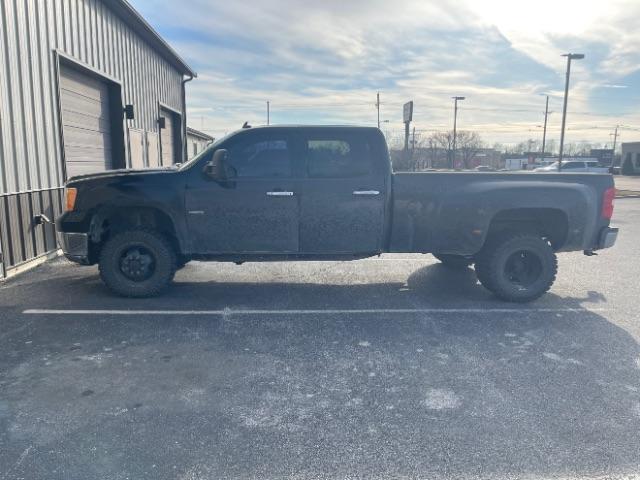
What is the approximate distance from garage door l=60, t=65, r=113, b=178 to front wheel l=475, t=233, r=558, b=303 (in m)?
7.45

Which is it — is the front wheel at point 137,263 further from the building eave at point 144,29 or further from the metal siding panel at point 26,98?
the building eave at point 144,29

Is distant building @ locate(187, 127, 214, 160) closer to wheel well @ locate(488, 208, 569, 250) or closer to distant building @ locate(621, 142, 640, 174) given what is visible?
wheel well @ locate(488, 208, 569, 250)

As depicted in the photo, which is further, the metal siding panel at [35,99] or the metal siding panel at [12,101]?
the metal siding panel at [35,99]

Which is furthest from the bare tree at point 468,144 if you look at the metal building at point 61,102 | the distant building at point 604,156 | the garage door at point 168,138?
the metal building at point 61,102

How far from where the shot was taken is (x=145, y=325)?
197 inches

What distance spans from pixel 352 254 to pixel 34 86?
566 centimetres

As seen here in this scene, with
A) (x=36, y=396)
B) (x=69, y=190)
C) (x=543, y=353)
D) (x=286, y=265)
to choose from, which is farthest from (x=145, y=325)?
(x=543, y=353)

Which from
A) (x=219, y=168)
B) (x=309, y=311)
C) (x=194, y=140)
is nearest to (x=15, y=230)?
(x=219, y=168)

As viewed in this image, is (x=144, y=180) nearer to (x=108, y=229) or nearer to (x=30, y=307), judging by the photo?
(x=108, y=229)

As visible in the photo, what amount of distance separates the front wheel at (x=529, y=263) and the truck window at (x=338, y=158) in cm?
187

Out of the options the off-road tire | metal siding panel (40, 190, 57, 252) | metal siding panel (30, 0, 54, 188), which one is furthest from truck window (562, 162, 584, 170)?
metal siding panel (40, 190, 57, 252)

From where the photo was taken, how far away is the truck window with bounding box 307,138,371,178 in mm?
5852

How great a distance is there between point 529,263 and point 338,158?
269 cm

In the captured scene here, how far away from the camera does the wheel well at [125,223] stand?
5.80 meters
